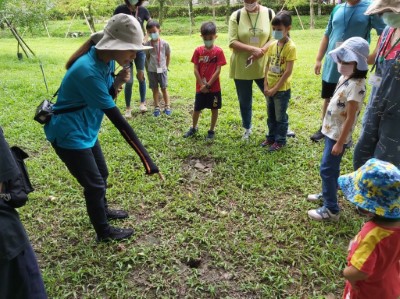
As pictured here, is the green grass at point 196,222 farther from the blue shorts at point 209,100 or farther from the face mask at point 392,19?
the face mask at point 392,19

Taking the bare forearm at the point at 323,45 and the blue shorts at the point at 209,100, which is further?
the blue shorts at the point at 209,100

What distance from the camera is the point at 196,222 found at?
10.4ft

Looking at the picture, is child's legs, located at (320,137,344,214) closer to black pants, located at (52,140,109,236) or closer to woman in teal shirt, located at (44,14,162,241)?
woman in teal shirt, located at (44,14,162,241)

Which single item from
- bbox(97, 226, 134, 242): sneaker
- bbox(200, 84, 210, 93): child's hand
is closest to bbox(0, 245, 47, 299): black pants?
bbox(97, 226, 134, 242): sneaker

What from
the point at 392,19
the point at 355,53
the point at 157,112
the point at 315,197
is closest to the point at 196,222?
the point at 315,197

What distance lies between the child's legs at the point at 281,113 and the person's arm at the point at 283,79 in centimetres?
8

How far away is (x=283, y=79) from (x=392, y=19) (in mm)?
1576

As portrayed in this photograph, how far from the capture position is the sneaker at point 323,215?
121 inches

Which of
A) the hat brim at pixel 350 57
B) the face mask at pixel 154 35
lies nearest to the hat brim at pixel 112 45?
the hat brim at pixel 350 57

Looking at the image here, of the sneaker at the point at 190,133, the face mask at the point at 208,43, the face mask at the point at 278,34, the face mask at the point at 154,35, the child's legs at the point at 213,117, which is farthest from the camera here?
the face mask at the point at 154,35

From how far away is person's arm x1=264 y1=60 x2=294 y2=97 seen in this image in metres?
3.89

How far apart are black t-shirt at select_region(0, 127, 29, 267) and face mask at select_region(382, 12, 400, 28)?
98.6 inches

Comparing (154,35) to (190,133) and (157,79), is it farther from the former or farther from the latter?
(190,133)

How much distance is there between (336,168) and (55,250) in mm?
2441
